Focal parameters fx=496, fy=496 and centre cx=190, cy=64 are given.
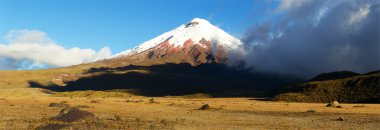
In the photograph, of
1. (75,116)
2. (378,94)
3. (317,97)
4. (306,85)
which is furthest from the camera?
(306,85)

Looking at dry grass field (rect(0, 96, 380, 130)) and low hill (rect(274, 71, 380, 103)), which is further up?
low hill (rect(274, 71, 380, 103))

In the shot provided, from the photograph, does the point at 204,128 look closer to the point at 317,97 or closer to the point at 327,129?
the point at 327,129

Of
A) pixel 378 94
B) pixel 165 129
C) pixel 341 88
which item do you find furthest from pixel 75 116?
pixel 341 88

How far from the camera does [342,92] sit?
511 ft

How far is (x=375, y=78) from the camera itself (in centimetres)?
15650

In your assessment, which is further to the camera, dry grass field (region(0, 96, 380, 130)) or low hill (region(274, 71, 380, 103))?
low hill (region(274, 71, 380, 103))

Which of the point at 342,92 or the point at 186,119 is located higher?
the point at 342,92

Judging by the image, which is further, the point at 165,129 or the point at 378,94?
the point at 378,94

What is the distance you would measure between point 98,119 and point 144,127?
8.21 metres

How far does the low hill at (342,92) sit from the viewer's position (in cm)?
14525

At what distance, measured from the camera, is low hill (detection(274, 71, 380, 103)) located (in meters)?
145

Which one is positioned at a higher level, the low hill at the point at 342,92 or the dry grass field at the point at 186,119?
the low hill at the point at 342,92

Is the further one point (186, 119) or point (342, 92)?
point (342, 92)

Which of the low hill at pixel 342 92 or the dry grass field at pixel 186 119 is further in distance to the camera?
the low hill at pixel 342 92
